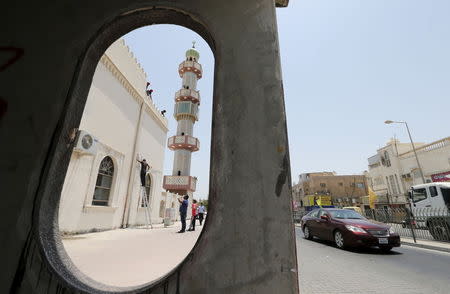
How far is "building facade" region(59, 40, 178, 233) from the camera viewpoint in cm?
715

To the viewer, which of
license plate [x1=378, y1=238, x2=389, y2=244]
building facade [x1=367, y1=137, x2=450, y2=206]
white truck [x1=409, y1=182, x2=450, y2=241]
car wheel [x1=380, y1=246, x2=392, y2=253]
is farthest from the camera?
building facade [x1=367, y1=137, x2=450, y2=206]

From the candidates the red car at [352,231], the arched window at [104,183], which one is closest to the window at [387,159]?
the red car at [352,231]

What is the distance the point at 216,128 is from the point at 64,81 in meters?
1.40

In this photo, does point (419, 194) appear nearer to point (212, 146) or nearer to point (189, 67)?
point (212, 146)

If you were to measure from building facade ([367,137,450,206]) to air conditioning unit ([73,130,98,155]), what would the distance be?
23.9 meters

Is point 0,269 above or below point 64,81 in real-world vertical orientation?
below

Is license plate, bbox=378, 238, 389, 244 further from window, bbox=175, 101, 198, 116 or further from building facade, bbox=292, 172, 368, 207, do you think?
building facade, bbox=292, 172, 368, 207

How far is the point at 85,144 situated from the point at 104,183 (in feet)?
7.58

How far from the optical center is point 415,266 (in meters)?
4.50

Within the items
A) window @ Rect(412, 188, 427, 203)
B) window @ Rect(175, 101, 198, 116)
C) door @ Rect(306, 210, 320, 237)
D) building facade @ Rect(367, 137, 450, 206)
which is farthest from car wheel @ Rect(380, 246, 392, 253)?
window @ Rect(175, 101, 198, 116)

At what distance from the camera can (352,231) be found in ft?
19.7

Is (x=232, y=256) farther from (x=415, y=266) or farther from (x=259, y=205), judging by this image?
(x=415, y=266)

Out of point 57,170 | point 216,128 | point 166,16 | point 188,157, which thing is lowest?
point 57,170

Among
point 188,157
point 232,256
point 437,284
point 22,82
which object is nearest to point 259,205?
point 232,256
